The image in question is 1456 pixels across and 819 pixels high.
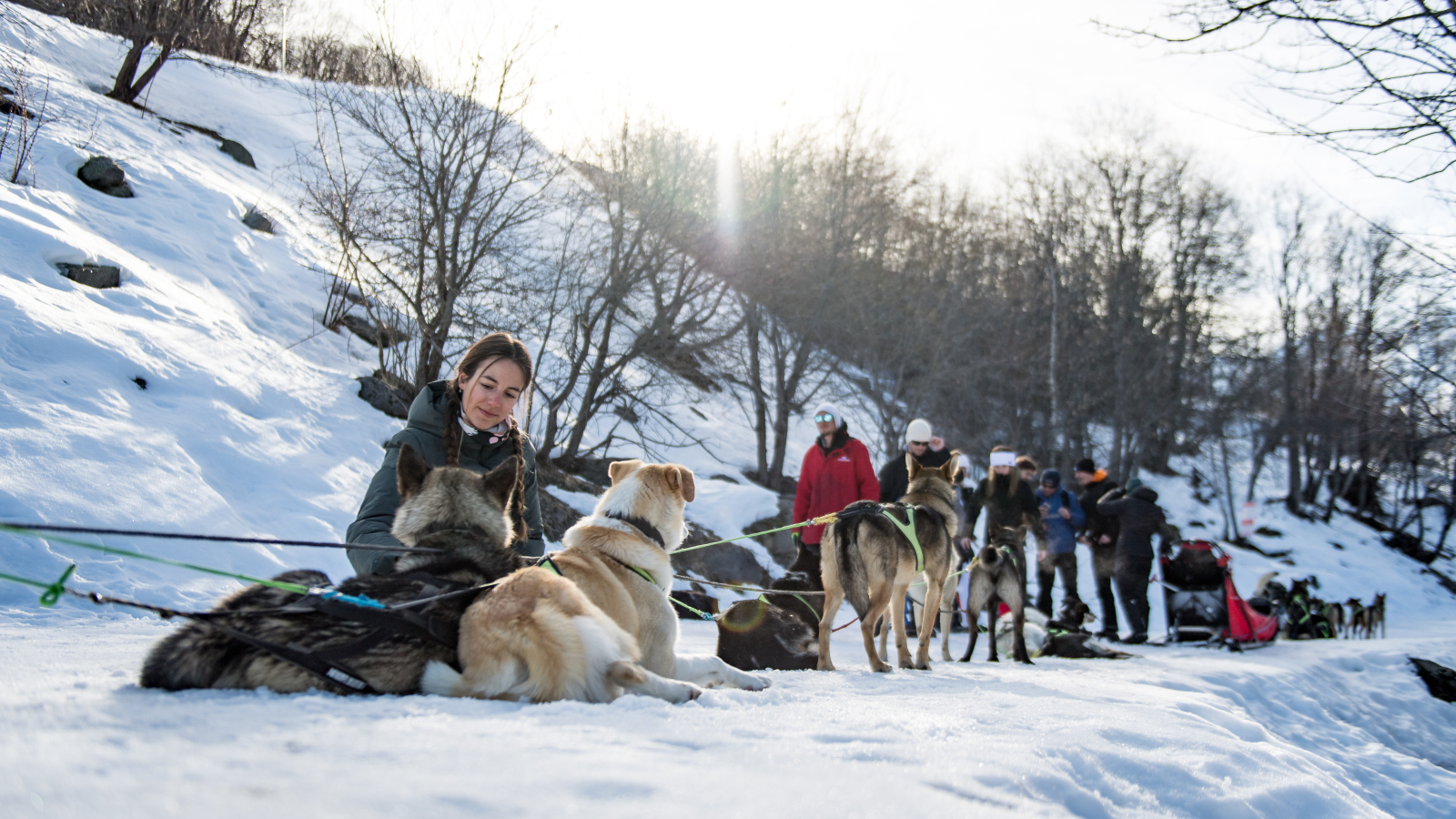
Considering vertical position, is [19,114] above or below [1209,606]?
above

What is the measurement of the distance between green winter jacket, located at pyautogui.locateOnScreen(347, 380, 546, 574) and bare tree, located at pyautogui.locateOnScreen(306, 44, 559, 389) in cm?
759

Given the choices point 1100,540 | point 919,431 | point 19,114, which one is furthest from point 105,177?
point 1100,540

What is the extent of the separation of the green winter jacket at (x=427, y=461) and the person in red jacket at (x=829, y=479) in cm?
421

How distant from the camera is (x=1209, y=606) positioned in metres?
10.2

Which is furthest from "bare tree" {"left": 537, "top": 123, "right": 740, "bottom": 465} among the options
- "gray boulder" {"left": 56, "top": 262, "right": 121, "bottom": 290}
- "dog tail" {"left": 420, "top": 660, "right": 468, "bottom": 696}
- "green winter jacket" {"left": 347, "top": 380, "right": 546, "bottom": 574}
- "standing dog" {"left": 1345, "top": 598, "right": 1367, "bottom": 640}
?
"standing dog" {"left": 1345, "top": 598, "right": 1367, "bottom": 640}

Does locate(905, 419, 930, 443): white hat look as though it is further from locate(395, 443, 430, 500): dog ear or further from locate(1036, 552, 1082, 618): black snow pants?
locate(395, 443, 430, 500): dog ear

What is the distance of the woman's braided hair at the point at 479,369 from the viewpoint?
3.72 metres

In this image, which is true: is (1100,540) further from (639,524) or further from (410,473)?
(410,473)

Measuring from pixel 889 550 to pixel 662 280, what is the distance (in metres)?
8.84

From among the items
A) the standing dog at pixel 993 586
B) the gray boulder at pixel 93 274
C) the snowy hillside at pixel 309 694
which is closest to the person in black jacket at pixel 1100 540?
the snowy hillside at pixel 309 694

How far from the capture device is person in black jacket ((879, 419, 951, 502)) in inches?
340

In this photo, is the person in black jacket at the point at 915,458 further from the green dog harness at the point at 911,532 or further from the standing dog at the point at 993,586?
the green dog harness at the point at 911,532

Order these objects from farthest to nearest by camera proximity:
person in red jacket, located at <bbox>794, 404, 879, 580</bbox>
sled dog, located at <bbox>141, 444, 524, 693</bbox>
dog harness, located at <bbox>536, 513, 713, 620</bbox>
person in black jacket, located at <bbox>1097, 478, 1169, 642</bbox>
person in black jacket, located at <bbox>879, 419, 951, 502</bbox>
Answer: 1. person in black jacket, located at <bbox>1097, 478, 1169, 642</bbox>
2. person in black jacket, located at <bbox>879, 419, 951, 502</bbox>
3. person in red jacket, located at <bbox>794, 404, 879, 580</bbox>
4. dog harness, located at <bbox>536, 513, 713, 620</bbox>
5. sled dog, located at <bbox>141, 444, 524, 693</bbox>

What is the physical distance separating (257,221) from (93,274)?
6.05 meters
